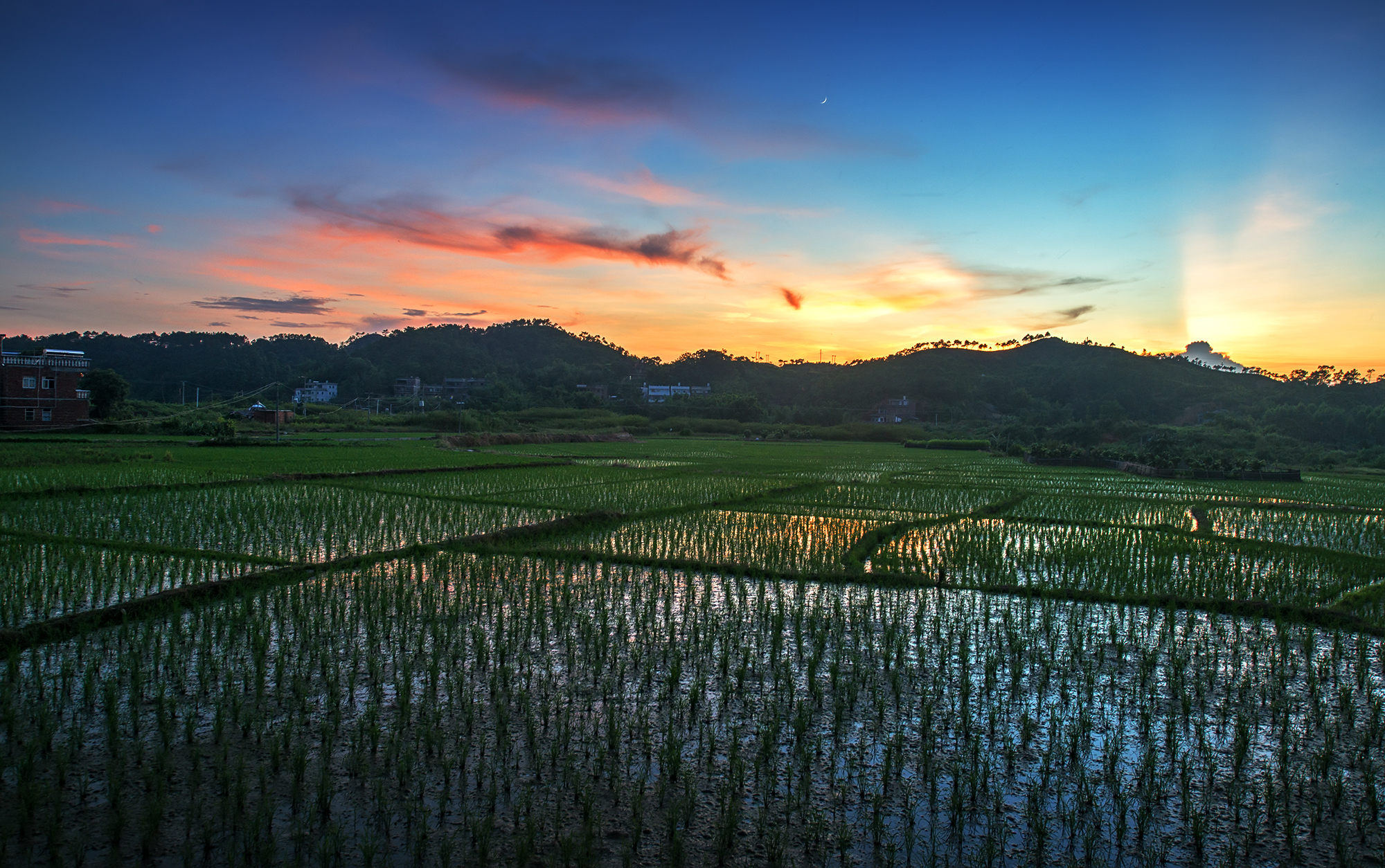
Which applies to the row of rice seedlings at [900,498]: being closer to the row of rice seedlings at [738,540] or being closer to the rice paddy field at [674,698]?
the row of rice seedlings at [738,540]

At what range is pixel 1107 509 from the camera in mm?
12734

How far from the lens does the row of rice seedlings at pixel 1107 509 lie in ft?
37.6

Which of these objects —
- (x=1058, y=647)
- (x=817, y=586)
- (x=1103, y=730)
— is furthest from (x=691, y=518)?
(x=1103, y=730)

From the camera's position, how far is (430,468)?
55.8 ft

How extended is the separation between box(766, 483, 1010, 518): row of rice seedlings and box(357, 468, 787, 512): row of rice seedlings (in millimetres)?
1085

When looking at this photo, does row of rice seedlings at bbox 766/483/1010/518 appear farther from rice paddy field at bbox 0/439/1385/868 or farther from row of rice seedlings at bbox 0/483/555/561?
row of rice seedlings at bbox 0/483/555/561

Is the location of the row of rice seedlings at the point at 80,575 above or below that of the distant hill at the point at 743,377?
below

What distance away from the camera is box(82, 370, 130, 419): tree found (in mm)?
34500

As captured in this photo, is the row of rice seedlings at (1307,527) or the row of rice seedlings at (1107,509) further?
the row of rice seedlings at (1107,509)

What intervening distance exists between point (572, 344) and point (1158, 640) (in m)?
87.4

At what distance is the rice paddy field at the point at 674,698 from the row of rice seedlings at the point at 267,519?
0.38 feet

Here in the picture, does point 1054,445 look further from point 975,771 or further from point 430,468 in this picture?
point 975,771

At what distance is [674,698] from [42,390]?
127ft

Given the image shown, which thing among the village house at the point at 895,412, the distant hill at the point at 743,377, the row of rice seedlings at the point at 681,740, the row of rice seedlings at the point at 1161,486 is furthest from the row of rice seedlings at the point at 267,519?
the village house at the point at 895,412
